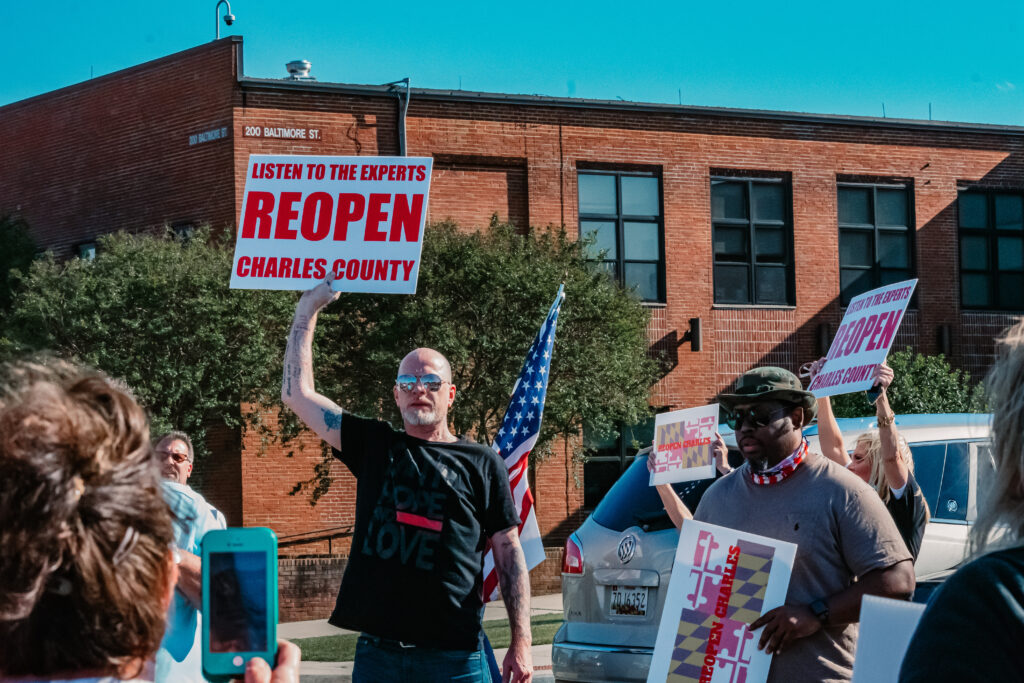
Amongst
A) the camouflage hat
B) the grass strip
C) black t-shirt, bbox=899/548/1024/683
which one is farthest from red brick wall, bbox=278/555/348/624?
black t-shirt, bbox=899/548/1024/683

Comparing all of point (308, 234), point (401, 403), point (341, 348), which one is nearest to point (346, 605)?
point (401, 403)

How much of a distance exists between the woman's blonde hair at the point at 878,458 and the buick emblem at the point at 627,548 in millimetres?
1650

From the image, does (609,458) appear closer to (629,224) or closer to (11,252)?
(629,224)

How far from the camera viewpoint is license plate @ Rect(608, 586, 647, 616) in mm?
7672

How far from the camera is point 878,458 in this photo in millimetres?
6500

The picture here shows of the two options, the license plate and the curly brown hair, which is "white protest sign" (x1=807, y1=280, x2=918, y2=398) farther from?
the curly brown hair

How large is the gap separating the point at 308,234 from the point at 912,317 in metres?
25.2

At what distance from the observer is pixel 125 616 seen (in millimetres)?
1887

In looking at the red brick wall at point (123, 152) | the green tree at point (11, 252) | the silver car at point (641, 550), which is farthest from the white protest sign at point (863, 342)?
the green tree at point (11, 252)

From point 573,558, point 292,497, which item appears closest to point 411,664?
point 573,558

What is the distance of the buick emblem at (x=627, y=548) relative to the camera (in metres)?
7.80

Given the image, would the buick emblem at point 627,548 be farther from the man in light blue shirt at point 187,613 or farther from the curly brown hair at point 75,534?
the curly brown hair at point 75,534

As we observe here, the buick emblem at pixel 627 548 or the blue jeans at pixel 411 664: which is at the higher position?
the buick emblem at pixel 627 548

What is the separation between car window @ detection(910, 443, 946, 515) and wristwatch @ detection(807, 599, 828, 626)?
398 centimetres
